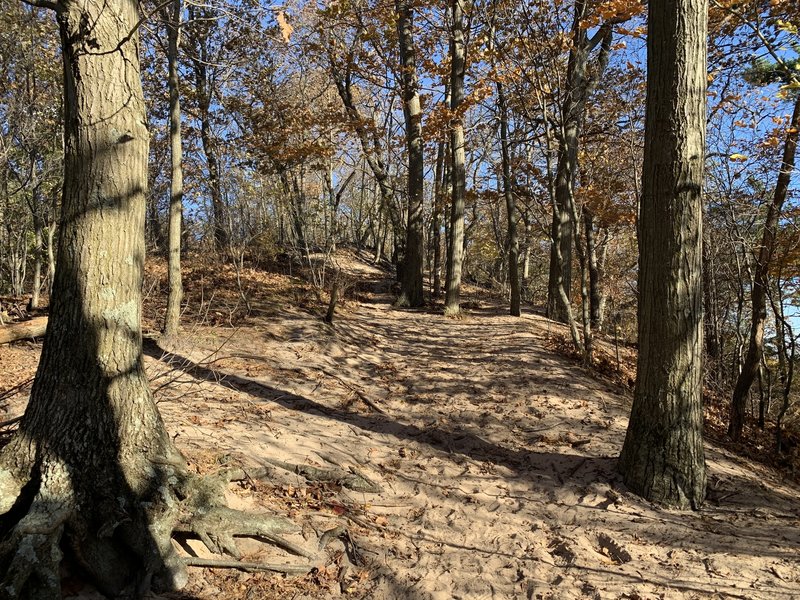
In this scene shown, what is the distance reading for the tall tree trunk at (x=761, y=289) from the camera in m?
7.21

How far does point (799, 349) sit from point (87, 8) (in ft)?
35.9

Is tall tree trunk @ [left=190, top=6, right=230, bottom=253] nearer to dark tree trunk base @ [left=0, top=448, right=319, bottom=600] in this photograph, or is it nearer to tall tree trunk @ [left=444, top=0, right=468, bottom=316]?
tall tree trunk @ [left=444, top=0, right=468, bottom=316]

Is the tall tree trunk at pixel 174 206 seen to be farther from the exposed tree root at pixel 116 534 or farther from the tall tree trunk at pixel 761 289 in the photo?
the tall tree trunk at pixel 761 289

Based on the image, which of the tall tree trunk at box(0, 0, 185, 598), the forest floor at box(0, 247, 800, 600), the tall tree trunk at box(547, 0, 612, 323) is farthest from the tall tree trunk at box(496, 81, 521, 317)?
the tall tree trunk at box(0, 0, 185, 598)

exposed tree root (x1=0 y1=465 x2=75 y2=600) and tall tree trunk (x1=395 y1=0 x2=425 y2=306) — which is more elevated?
tall tree trunk (x1=395 y1=0 x2=425 y2=306)

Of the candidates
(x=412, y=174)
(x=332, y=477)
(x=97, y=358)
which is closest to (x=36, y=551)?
(x=97, y=358)

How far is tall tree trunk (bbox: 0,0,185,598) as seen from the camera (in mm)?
3172

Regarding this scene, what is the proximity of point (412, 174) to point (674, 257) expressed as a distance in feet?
32.8

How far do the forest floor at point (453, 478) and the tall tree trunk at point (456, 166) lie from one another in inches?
139

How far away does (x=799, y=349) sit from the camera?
873cm

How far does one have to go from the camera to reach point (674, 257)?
4594 millimetres

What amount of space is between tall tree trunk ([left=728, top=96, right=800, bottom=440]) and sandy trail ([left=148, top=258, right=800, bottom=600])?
5.50 feet

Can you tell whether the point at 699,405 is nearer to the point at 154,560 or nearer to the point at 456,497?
the point at 456,497

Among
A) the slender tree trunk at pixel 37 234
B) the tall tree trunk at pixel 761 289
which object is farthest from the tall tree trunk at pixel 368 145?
the tall tree trunk at pixel 761 289
